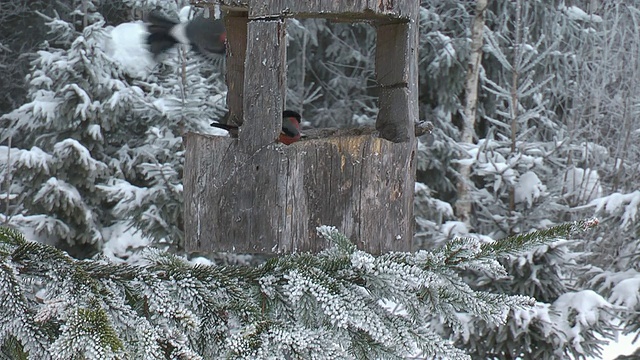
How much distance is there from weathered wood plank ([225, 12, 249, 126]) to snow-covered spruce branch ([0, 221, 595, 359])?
1223mm

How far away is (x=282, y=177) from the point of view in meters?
1.93

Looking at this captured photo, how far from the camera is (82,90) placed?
21.0 feet

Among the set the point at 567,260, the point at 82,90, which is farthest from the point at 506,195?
the point at 82,90

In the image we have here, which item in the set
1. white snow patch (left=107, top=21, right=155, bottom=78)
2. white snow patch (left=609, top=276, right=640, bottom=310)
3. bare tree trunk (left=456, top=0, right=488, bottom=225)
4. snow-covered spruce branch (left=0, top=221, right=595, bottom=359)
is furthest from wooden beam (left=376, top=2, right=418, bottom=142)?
white snow patch (left=107, top=21, right=155, bottom=78)

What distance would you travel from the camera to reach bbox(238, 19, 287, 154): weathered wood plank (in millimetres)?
1972

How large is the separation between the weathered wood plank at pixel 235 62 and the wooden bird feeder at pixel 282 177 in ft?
1.66

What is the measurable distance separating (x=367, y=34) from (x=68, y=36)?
3.54 m

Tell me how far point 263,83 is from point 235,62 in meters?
0.59

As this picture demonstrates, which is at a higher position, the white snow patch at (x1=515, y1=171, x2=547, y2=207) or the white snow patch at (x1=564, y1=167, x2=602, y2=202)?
the white snow patch at (x1=515, y1=171, x2=547, y2=207)

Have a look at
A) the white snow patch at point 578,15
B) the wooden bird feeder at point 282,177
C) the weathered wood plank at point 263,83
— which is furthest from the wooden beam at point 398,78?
the white snow patch at point 578,15

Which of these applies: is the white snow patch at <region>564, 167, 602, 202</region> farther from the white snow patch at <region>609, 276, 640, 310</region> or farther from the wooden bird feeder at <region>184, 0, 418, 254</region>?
the wooden bird feeder at <region>184, 0, 418, 254</region>

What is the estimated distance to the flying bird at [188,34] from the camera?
2.57 m

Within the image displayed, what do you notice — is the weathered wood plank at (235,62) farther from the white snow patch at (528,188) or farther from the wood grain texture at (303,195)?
the white snow patch at (528,188)

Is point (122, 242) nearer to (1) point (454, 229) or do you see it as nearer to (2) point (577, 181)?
(1) point (454, 229)
